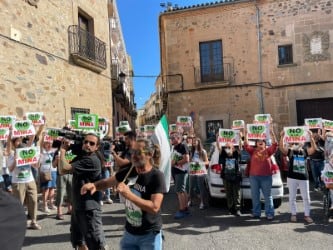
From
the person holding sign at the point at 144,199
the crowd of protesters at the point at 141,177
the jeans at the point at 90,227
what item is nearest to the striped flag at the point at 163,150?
the crowd of protesters at the point at 141,177

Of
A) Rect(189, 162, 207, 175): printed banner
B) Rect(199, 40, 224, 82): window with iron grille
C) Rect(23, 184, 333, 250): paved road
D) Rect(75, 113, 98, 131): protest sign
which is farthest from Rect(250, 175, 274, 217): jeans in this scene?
Rect(199, 40, 224, 82): window with iron grille

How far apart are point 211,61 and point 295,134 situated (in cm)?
1056

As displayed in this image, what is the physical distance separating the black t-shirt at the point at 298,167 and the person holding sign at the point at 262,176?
0.36m

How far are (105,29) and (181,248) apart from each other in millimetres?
11525

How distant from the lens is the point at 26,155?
6.32 m

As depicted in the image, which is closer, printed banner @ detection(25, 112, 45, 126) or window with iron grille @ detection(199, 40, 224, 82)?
printed banner @ detection(25, 112, 45, 126)

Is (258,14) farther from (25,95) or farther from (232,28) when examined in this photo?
(25,95)

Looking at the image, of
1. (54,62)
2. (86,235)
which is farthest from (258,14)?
(86,235)

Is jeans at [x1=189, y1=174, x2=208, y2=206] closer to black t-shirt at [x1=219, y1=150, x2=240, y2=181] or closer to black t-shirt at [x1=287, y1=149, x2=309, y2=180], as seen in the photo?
black t-shirt at [x1=219, y1=150, x2=240, y2=181]

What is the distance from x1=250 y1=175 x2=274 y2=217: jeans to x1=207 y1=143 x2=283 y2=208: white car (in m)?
0.50

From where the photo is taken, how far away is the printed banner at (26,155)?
6.21 m

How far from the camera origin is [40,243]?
18.1 feet

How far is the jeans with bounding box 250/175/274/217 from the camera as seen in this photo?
21.7 ft

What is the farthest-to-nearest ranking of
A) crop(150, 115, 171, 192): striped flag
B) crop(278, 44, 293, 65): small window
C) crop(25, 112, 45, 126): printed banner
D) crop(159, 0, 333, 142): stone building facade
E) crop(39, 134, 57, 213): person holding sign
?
crop(278, 44, 293, 65): small window
crop(159, 0, 333, 142): stone building facade
crop(25, 112, 45, 126): printed banner
crop(39, 134, 57, 213): person holding sign
crop(150, 115, 171, 192): striped flag
